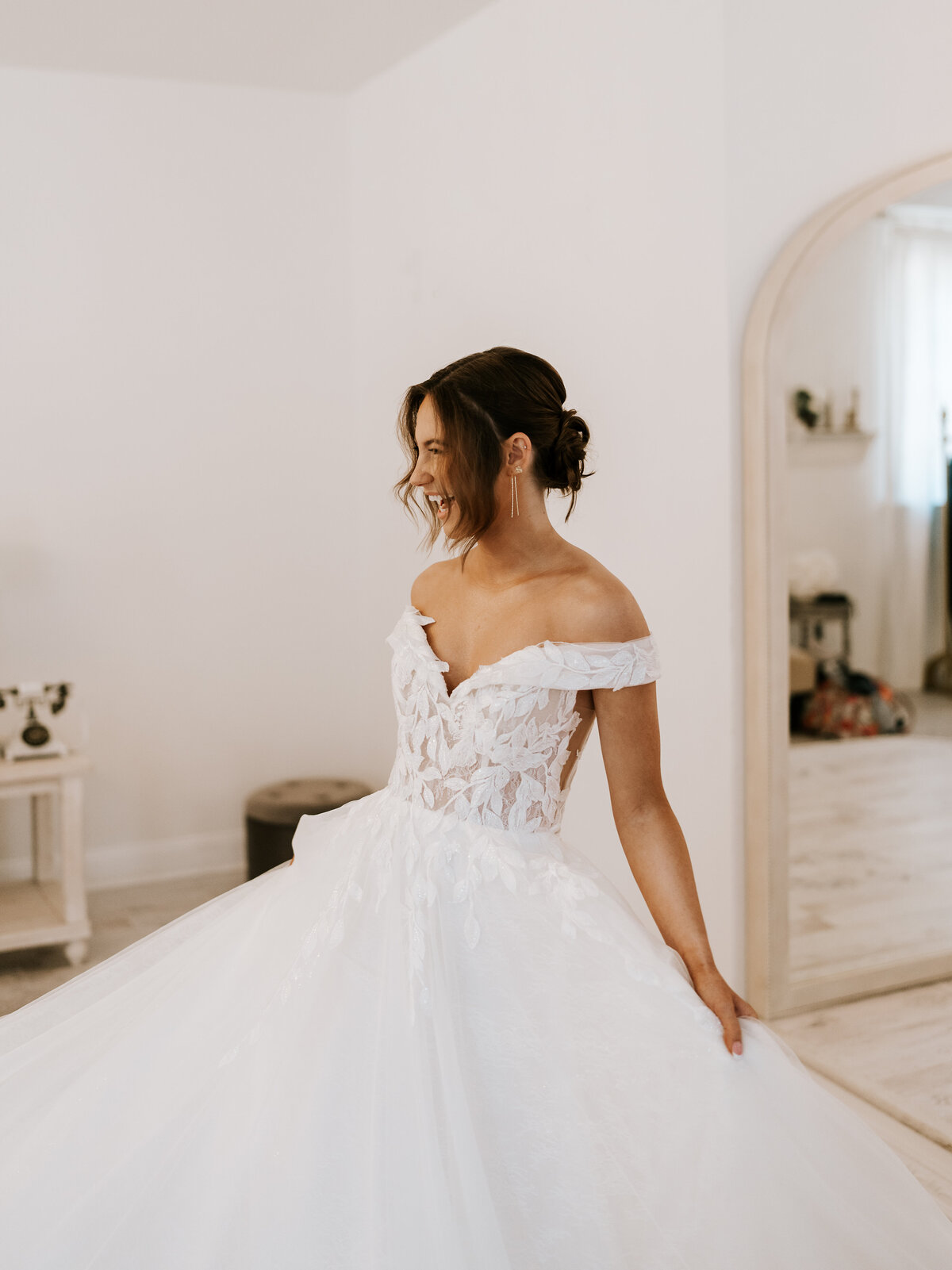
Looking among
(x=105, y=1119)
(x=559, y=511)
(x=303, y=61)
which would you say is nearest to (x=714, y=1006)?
(x=105, y=1119)

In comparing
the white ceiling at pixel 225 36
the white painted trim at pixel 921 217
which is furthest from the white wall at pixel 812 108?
the white ceiling at pixel 225 36

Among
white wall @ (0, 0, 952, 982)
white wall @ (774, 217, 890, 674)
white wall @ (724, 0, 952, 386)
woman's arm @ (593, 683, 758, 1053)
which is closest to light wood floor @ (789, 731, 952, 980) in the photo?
white wall @ (774, 217, 890, 674)

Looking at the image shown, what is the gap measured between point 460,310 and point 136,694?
1.69 m

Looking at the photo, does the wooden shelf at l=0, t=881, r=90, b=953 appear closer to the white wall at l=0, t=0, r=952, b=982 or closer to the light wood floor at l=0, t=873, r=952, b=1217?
the light wood floor at l=0, t=873, r=952, b=1217

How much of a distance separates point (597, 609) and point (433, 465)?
28 cm

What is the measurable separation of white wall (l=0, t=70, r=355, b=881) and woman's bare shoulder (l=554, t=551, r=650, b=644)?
105 inches

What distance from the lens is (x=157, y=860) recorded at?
3922 mm

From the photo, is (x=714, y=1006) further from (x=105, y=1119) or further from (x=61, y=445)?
(x=61, y=445)

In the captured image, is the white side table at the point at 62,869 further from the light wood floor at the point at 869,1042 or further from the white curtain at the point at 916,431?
the white curtain at the point at 916,431

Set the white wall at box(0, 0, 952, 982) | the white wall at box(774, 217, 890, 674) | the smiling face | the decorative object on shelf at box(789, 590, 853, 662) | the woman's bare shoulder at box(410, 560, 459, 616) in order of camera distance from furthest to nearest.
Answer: the decorative object on shelf at box(789, 590, 853, 662) < the white wall at box(774, 217, 890, 674) < the white wall at box(0, 0, 952, 982) < the woman's bare shoulder at box(410, 560, 459, 616) < the smiling face

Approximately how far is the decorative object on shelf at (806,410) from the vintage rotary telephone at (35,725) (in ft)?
8.66

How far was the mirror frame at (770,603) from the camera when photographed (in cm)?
253

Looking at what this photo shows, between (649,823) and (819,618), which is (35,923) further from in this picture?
(819,618)

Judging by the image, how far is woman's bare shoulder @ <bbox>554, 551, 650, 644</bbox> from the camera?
142cm
